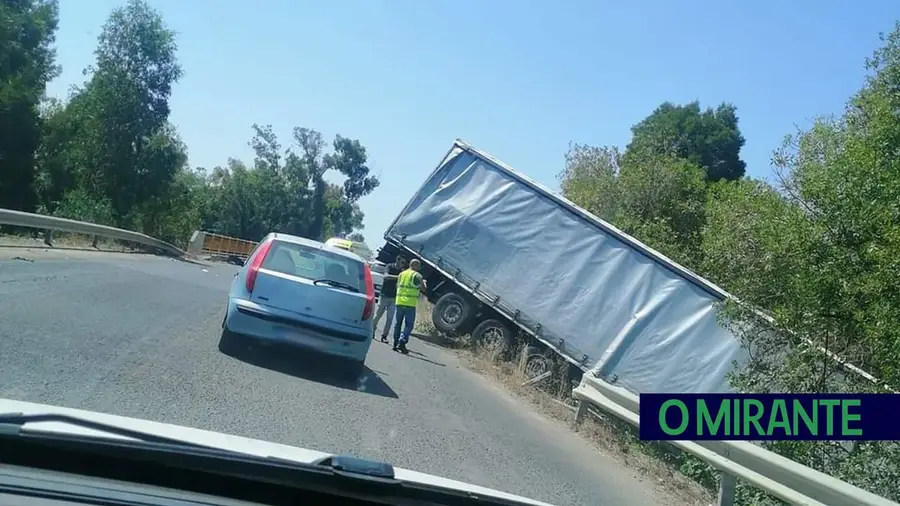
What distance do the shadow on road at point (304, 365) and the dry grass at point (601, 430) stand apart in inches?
107

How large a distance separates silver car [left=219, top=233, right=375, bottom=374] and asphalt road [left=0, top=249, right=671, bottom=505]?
415 millimetres

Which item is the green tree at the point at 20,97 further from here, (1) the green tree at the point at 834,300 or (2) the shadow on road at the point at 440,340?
(1) the green tree at the point at 834,300

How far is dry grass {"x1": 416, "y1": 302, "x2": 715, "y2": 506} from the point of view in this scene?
29.6 ft

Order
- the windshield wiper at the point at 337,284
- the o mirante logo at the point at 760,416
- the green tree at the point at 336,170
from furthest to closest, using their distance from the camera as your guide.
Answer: the green tree at the point at 336,170 < the windshield wiper at the point at 337,284 < the o mirante logo at the point at 760,416

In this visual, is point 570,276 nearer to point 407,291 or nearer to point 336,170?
point 407,291

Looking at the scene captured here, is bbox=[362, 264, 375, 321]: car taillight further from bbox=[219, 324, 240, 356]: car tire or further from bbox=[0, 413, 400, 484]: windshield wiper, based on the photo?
bbox=[0, 413, 400, 484]: windshield wiper

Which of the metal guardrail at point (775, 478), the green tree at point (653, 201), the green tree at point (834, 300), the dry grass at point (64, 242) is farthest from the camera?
the green tree at point (653, 201)

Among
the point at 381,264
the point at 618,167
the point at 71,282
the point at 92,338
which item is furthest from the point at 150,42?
the point at 92,338

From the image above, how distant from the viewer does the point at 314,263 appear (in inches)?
420

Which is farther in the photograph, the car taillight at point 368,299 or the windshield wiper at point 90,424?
the car taillight at point 368,299

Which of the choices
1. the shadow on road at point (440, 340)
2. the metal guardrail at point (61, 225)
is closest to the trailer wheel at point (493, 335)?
the shadow on road at point (440, 340)

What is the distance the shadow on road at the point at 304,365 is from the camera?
33.7 feet

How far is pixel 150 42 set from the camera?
4559 cm

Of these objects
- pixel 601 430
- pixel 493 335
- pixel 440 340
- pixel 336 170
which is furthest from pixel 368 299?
pixel 336 170
